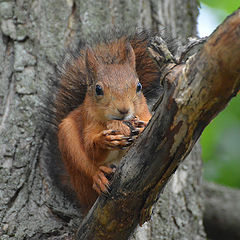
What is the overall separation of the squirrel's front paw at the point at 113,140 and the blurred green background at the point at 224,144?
1.42 m

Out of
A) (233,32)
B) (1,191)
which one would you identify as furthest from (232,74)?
(1,191)

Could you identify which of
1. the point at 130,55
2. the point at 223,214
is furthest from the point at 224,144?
the point at 130,55

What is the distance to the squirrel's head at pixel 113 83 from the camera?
1.59 meters

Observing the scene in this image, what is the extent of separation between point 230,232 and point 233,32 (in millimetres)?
1805

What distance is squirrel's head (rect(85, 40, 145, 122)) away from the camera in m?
1.59

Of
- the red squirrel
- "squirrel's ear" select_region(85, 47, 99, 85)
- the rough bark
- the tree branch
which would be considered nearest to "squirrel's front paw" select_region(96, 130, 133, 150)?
the red squirrel

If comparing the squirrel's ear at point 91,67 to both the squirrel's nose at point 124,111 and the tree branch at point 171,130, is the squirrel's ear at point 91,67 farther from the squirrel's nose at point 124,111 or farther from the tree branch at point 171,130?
the tree branch at point 171,130

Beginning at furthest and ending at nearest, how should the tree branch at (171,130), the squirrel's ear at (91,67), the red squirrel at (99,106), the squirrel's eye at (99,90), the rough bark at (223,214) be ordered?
the rough bark at (223,214) → the squirrel's ear at (91,67) → the squirrel's eye at (99,90) → the red squirrel at (99,106) → the tree branch at (171,130)

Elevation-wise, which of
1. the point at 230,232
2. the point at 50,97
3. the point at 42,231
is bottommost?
the point at 230,232

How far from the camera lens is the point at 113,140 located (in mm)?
1499

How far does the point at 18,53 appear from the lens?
216 centimetres

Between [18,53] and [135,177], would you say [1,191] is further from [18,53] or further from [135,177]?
[135,177]

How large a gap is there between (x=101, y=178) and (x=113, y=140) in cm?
13

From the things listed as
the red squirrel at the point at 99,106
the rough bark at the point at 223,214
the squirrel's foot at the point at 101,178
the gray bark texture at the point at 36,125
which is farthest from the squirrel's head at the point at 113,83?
the rough bark at the point at 223,214
